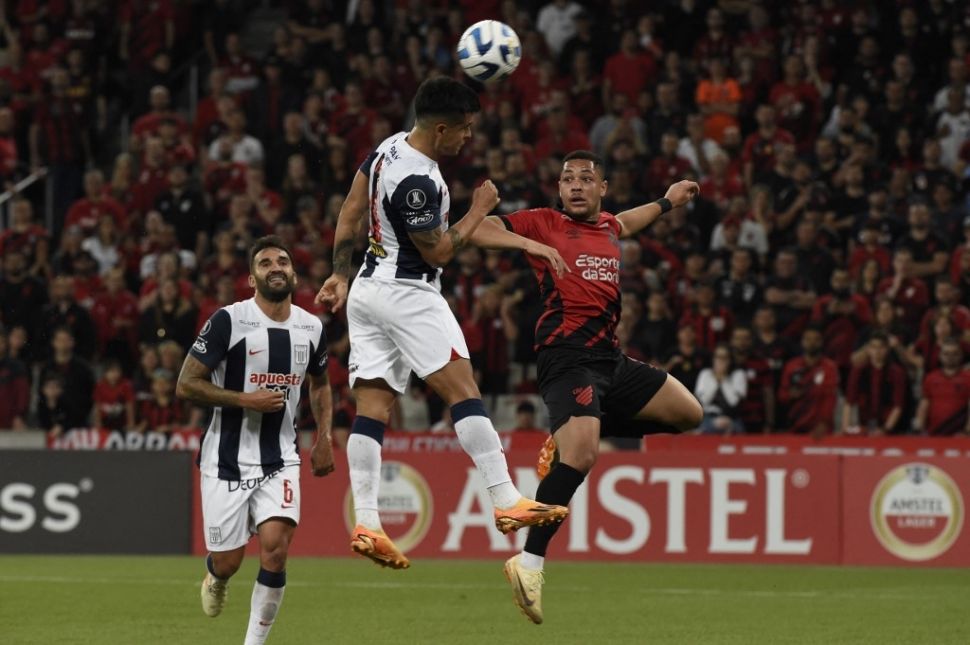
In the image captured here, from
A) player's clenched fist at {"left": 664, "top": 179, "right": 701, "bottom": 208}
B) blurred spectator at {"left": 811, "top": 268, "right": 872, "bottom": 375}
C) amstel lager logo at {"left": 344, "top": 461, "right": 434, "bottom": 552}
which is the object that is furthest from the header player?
blurred spectator at {"left": 811, "top": 268, "right": 872, "bottom": 375}

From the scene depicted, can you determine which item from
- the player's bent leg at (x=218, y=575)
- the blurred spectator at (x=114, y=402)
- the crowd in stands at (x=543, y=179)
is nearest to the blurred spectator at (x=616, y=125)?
the crowd in stands at (x=543, y=179)

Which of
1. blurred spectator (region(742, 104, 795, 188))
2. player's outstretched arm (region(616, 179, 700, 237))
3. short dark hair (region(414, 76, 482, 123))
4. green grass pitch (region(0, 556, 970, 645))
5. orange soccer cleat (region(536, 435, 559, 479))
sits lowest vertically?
green grass pitch (region(0, 556, 970, 645))

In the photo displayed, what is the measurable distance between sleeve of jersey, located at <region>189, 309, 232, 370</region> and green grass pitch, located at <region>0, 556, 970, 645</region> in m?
2.20

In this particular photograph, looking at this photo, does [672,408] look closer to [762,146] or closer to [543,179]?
[543,179]

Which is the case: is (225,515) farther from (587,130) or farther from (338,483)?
(587,130)

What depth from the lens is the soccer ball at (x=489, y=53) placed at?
9.85 m

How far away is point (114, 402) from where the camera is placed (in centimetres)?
1880

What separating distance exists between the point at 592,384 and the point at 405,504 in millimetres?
7009

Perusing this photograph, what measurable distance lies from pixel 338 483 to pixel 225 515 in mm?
7619

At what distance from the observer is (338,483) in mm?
17312

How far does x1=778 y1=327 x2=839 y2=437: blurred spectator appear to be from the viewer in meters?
17.3

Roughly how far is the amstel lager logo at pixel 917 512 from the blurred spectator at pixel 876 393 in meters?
0.80

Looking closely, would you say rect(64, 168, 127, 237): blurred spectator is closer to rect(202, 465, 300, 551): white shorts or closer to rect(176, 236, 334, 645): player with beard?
rect(176, 236, 334, 645): player with beard

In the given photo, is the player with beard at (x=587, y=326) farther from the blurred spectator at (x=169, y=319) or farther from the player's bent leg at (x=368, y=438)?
the blurred spectator at (x=169, y=319)
